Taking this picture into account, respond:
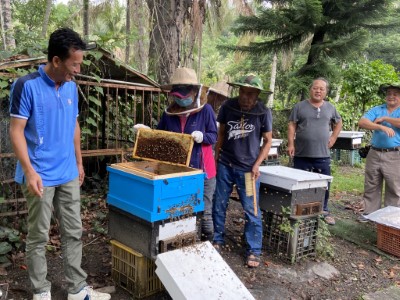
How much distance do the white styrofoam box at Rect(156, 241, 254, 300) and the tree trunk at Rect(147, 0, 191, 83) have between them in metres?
3.97

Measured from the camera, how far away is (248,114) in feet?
12.6

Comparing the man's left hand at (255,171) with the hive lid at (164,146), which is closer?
the hive lid at (164,146)

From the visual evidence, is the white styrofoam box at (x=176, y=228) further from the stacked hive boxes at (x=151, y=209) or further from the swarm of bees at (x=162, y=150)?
the swarm of bees at (x=162, y=150)

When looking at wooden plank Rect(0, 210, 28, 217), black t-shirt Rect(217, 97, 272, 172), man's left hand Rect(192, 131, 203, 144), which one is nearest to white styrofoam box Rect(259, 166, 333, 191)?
black t-shirt Rect(217, 97, 272, 172)

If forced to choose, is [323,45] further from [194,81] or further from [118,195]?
[118,195]

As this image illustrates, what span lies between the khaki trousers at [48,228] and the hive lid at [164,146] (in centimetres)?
80

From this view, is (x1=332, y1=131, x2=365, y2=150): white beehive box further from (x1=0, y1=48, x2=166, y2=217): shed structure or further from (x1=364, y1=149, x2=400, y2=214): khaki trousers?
(x1=0, y1=48, x2=166, y2=217): shed structure

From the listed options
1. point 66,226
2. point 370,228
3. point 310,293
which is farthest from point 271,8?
point 66,226

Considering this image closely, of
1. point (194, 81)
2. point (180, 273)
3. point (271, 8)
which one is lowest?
point (180, 273)

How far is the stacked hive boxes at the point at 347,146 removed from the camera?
9.27 meters

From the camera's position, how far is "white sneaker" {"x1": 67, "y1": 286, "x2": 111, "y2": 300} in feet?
9.46

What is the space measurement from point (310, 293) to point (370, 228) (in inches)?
94.9

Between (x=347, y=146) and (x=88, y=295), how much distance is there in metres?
8.22

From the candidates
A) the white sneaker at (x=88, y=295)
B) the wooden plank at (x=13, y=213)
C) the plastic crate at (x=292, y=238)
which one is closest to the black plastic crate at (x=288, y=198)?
the plastic crate at (x=292, y=238)
